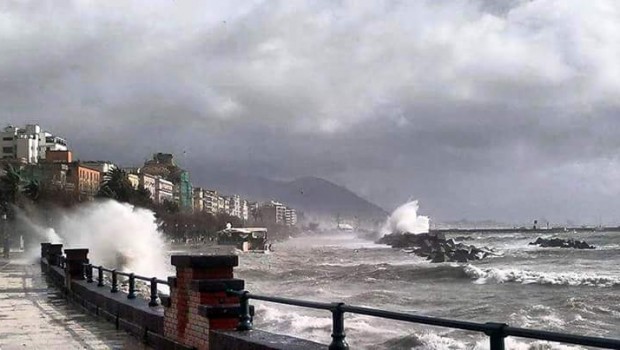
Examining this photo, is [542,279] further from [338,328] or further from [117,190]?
[117,190]

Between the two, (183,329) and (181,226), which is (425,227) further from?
(183,329)

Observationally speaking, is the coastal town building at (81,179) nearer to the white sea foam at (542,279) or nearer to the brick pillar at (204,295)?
the white sea foam at (542,279)

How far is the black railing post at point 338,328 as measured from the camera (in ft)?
19.0

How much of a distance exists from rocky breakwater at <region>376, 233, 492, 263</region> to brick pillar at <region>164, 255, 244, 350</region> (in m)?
66.2

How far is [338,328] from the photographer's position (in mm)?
5855

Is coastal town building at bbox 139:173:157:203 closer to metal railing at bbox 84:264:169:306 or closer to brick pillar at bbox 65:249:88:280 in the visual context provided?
brick pillar at bbox 65:249:88:280

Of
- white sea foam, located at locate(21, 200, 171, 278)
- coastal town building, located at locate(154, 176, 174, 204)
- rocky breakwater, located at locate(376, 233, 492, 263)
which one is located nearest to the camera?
white sea foam, located at locate(21, 200, 171, 278)

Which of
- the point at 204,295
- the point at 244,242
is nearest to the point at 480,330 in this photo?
the point at 204,295

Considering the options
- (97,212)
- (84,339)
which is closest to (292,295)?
(84,339)

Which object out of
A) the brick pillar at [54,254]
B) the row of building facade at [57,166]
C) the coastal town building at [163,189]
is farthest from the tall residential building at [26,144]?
the brick pillar at [54,254]

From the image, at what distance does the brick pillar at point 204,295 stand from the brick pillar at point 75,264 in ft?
35.9

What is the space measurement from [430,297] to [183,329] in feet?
91.3

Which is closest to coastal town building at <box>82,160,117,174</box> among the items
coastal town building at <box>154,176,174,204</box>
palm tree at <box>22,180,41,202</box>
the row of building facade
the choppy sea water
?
the row of building facade

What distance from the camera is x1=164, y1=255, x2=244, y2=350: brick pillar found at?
812 centimetres
